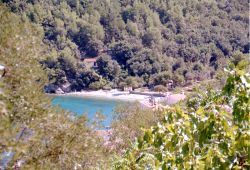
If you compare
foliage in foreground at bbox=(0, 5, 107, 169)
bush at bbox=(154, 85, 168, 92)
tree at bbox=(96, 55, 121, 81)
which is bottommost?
bush at bbox=(154, 85, 168, 92)

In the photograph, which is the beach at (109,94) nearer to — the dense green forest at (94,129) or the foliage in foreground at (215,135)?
the dense green forest at (94,129)

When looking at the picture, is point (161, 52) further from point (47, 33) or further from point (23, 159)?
point (23, 159)

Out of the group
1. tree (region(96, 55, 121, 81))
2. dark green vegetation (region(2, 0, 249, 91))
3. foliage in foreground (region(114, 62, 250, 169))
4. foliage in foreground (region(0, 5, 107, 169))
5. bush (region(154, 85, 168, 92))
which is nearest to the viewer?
foliage in foreground (region(114, 62, 250, 169))

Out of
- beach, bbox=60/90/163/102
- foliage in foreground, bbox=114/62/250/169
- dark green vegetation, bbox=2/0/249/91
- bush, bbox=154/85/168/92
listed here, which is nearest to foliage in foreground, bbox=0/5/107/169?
foliage in foreground, bbox=114/62/250/169

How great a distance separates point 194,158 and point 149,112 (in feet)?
62.4

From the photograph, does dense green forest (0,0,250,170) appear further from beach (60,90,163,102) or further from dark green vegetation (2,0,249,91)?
dark green vegetation (2,0,249,91)

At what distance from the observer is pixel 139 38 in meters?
85.2

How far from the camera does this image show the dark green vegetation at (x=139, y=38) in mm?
72062

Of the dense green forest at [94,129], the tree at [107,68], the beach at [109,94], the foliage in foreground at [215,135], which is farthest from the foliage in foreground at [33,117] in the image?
the tree at [107,68]

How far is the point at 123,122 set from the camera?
19.5m

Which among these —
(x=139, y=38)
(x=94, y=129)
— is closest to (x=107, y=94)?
(x=139, y=38)

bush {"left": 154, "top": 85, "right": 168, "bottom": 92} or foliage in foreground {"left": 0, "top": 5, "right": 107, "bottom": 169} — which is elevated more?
foliage in foreground {"left": 0, "top": 5, "right": 107, "bottom": 169}

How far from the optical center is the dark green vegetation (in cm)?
7206

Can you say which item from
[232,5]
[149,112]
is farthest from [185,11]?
[149,112]
